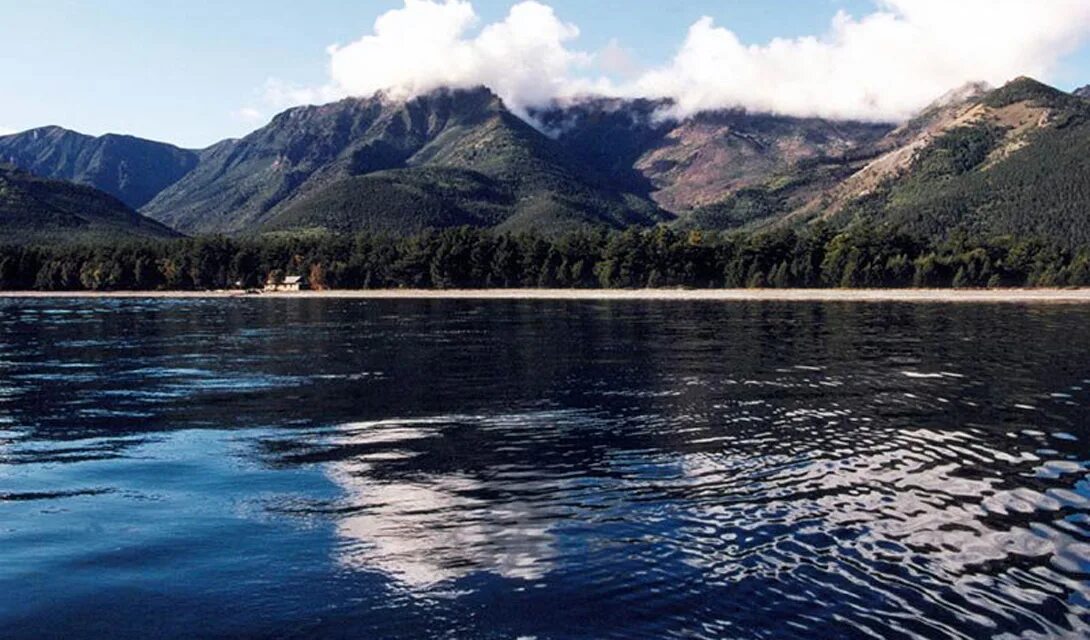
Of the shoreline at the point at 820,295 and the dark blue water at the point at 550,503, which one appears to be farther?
the shoreline at the point at 820,295

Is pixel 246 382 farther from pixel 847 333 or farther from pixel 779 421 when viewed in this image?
pixel 847 333

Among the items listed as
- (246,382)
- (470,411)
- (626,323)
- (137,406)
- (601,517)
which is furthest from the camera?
(626,323)

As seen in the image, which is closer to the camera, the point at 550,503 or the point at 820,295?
the point at 550,503

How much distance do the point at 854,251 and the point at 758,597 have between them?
619 ft

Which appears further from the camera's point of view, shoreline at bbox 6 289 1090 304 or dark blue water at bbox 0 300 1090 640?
shoreline at bbox 6 289 1090 304

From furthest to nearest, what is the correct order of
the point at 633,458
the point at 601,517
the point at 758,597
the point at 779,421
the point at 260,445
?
the point at 779,421 < the point at 260,445 < the point at 633,458 < the point at 601,517 < the point at 758,597

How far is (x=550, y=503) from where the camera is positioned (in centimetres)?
2289

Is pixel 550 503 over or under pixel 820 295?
under

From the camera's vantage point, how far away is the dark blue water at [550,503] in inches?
639

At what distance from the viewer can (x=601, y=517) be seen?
21562 mm

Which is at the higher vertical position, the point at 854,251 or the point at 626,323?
the point at 854,251

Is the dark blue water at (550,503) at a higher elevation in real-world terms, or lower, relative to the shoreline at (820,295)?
lower

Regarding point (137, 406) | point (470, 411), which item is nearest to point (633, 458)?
point (470, 411)

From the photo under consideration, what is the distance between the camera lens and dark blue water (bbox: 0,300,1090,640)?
1622 centimetres
